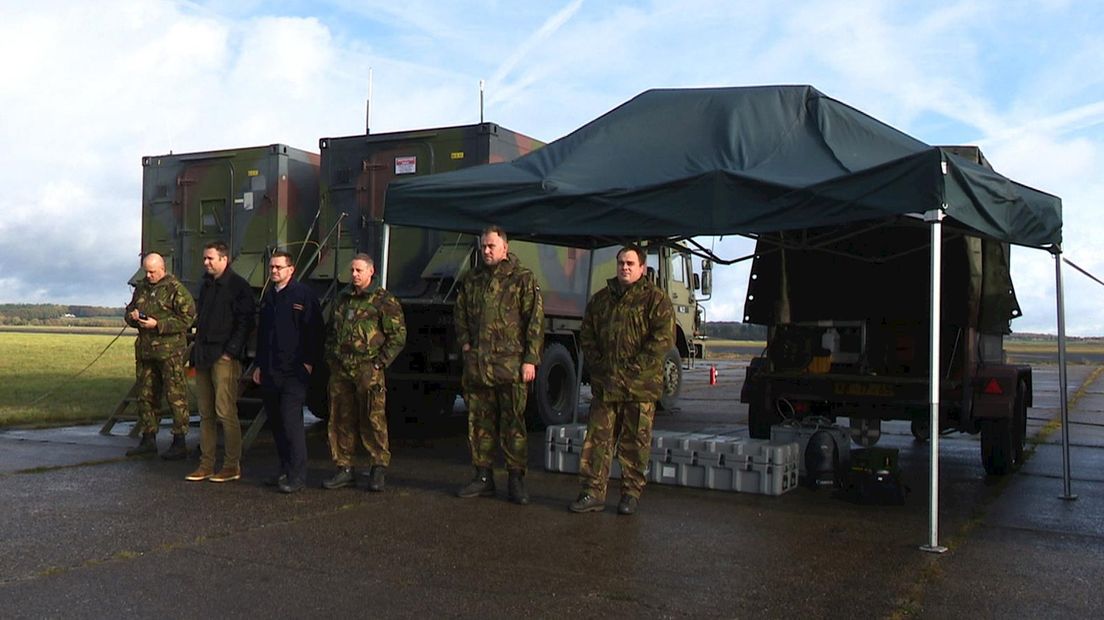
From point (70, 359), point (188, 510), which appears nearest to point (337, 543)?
point (188, 510)

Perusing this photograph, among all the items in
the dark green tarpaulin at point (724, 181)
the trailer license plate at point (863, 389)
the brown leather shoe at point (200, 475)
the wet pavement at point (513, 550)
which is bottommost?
the wet pavement at point (513, 550)

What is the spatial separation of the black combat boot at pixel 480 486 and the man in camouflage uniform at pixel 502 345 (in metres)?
0.24

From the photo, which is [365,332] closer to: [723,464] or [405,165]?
[723,464]

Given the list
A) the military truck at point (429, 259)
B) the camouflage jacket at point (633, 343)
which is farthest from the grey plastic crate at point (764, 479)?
the military truck at point (429, 259)

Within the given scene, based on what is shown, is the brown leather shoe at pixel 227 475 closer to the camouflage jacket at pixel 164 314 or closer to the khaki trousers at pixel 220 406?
the khaki trousers at pixel 220 406

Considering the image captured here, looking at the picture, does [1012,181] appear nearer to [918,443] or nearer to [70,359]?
[918,443]

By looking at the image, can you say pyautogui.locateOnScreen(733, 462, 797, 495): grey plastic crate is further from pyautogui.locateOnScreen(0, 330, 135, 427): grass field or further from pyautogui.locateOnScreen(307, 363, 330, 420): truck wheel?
pyautogui.locateOnScreen(0, 330, 135, 427): grass field

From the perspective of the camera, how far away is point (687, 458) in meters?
7.75

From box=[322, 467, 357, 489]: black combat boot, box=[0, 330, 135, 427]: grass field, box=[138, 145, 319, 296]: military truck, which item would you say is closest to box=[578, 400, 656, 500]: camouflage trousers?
box=[322, 467, 357, 489]: black combat boot

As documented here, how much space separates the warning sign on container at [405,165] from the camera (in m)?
11.0

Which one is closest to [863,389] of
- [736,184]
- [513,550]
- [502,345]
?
[736,184]

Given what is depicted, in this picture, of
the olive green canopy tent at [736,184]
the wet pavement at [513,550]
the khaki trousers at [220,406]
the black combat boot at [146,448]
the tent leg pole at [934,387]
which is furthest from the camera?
the black combat boot at [146,448]

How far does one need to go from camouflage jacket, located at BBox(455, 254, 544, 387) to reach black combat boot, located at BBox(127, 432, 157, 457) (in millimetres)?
3671

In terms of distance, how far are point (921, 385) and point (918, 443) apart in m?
3.48
